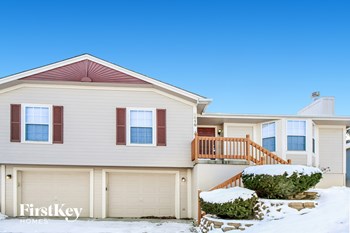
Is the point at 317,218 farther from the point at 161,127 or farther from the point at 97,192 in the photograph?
the point at 97,192

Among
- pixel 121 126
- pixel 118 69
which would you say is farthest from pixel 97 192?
pixel 118 69

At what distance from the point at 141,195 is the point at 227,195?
5290 millimetres

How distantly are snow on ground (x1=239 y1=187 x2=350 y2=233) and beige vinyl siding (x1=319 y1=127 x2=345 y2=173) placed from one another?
5771 millimetres

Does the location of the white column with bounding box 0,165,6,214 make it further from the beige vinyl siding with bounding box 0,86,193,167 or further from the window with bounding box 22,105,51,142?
the window with bounding box 22,105,51,142

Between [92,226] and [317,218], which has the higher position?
[317,218]

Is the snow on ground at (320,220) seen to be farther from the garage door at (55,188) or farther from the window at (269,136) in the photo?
the garage door at (55,188)

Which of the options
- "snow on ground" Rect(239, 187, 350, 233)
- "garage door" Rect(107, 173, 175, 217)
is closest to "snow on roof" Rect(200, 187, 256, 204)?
"snow on ground" Rect(239, 187, 350, 233)

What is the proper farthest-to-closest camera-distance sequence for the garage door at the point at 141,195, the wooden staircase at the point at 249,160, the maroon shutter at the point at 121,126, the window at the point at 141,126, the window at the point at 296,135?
the window at the point at 296,135
the garage door at the point at 141,195
the window at the point at 141,126
the maroon shutter at the point at 121,126
the wooden staircase at the point at 249,160

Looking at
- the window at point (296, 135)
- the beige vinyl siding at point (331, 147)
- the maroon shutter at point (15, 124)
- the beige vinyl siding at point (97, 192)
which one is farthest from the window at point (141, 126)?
the beige vinyl siding at point (331, 147)

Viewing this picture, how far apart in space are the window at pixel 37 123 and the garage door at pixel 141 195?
312cm

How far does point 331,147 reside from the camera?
50.5ft

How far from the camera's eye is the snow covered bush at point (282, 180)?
9414mm

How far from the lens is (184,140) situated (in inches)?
501

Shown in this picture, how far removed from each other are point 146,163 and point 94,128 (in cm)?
238
